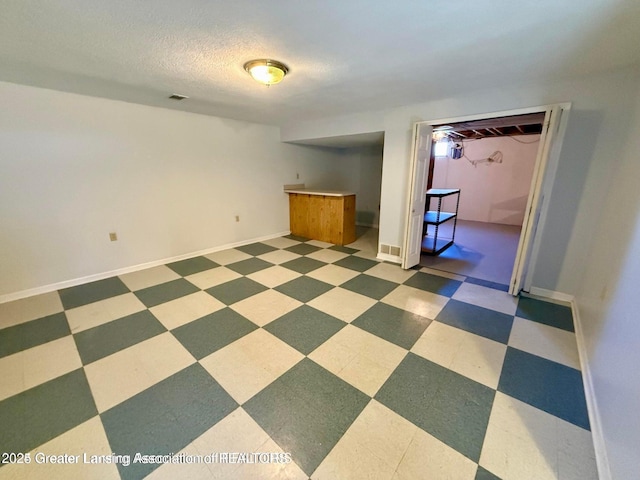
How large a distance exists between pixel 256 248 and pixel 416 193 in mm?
2897

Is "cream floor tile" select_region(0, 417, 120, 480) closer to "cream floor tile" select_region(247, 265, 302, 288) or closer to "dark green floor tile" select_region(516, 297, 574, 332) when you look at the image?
"cream floor tile" select_region(247, 265, 302, 288)

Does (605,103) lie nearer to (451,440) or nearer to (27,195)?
(451,440)

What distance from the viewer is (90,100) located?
117 inches

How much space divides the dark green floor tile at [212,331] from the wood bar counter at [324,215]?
2789 mm

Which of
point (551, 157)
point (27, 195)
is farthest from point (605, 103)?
point (27, 195)

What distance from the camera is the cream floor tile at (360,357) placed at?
1745 mm

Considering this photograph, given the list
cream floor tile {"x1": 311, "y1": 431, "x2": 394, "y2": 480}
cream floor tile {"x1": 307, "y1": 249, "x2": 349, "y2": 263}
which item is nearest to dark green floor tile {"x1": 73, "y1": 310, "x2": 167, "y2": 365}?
cream floor tile {"x1": 311, "y1": 431, "x2": 394, "y2": 480}

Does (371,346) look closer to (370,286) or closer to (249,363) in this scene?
(249,363)

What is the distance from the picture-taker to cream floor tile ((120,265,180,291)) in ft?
10.4

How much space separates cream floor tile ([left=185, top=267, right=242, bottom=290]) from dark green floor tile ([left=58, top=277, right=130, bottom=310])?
2.46ft

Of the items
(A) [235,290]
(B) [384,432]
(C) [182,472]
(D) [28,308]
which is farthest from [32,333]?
(B) [384,432]

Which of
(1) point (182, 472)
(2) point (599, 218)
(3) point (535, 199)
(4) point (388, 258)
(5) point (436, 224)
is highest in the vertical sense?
(3) point (535, 199)

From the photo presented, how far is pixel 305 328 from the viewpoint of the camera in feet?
7.52

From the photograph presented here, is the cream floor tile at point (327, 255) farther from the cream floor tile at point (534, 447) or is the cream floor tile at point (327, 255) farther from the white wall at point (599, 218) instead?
the cream floor tile at point (534, 447)
